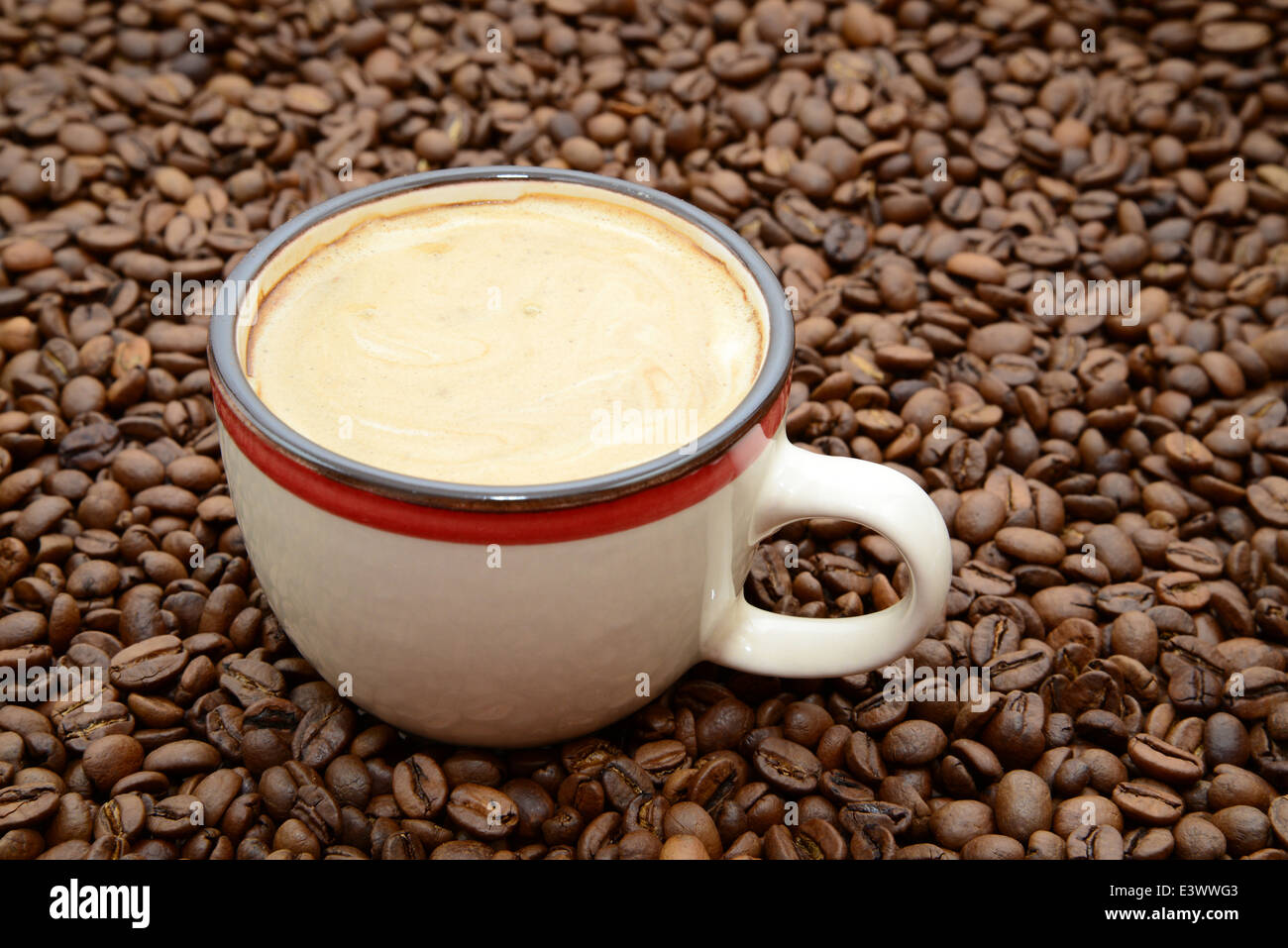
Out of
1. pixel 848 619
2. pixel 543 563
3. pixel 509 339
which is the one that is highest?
pixel 509 339

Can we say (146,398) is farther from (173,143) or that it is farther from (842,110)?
(842,110)

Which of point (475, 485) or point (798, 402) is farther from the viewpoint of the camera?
point (798, 402)

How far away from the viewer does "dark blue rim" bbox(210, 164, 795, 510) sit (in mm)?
1017

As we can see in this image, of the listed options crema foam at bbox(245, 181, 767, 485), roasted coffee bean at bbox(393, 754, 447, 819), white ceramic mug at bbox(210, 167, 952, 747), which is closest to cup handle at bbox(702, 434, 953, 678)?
white ceramic mug at bbox(210, 167, 952, 747)

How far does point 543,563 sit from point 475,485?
0.09 metres

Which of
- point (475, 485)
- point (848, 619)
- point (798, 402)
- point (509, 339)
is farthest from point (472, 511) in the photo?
point (798, 402)

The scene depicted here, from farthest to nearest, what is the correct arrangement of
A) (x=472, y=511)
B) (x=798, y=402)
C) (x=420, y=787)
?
1. (x=798, y=402)
2. (x=420, y=787)
3. (x=472, y=511)

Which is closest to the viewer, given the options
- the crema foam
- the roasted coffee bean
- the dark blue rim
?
the dark blue rim

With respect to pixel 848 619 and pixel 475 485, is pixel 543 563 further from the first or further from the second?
pixel 848 619

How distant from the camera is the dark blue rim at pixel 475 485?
3.34ft

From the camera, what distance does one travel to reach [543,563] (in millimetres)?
1056

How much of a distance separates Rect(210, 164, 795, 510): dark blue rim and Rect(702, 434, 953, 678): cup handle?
0.11m

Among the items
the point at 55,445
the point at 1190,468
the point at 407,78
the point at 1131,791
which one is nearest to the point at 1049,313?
the point at 1190,468

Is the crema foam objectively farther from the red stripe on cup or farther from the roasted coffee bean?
the roasted coffee bean
